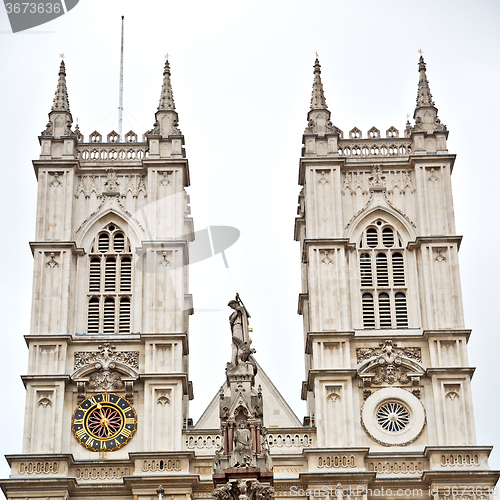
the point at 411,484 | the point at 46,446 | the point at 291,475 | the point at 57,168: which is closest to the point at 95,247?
the point at 57,168

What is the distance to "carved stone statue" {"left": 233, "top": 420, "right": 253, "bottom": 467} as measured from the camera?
30.9m

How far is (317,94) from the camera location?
165 feet

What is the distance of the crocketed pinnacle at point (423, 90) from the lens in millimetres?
49875

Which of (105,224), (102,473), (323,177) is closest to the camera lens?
(102,473)

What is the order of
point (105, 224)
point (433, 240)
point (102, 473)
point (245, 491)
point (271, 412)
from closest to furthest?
point (245, 491), point (102, 473), point (433, 240), point (271, 412), point (105, 224)

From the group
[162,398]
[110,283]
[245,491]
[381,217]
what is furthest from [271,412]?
[245,491]

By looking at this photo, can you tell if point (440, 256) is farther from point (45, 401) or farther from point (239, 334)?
point (239, 334)

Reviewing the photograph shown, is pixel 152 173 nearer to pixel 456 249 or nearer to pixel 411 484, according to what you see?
pixel 456 249

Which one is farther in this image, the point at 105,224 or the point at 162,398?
the point at 105,224

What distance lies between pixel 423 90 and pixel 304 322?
942cm

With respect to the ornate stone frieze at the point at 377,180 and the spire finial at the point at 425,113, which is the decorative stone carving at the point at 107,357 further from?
the spire finial at the point at 425,113

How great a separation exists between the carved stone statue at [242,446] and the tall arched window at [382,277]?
14.9 meters

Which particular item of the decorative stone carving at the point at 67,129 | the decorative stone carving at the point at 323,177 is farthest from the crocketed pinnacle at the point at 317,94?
the decorative stone carving at the point at 67,129

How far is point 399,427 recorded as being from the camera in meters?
44.4
